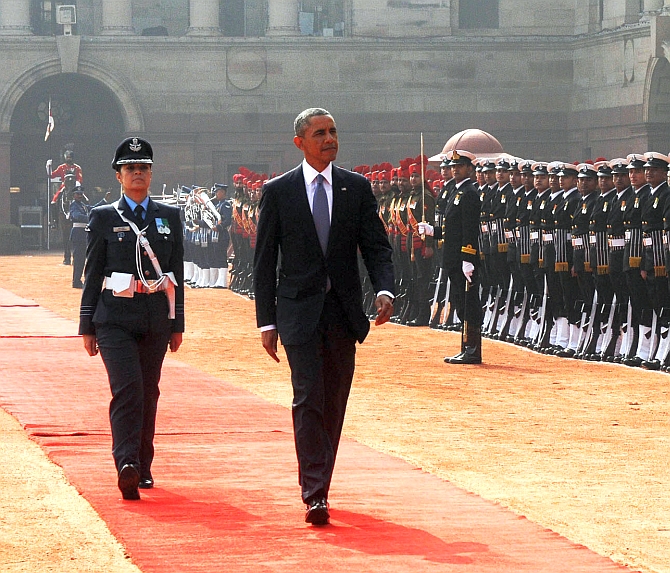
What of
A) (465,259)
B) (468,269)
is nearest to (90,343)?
(468,269)

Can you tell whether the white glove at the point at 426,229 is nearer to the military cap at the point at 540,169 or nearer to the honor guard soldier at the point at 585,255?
the military cap at the point at 540,169

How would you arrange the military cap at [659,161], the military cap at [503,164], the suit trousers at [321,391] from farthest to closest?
the military cap at [503,164]
the military cap at [659,161]
the suit trousers at [321,391]

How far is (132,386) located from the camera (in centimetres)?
854

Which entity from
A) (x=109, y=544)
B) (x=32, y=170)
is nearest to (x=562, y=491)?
(x=109, y=544)

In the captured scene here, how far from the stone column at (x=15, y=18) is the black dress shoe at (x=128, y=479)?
41.4m

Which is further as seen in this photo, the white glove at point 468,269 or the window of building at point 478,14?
the window of building at point 478,14

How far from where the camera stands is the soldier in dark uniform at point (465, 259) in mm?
16672

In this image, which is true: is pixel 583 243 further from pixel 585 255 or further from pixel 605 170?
pixel 605 170

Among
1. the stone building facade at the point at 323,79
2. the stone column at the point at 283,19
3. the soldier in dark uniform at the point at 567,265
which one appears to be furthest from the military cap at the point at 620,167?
the stone column at the point at 283,19

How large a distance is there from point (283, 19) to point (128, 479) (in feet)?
136

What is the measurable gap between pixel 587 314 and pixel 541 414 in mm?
4896

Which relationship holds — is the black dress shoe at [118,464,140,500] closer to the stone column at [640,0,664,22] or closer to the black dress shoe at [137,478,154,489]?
the black dress shoe at [137,478,154,489]

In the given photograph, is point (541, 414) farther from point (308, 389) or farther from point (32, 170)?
point (32, 170)

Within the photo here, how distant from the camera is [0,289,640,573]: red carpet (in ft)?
22.9
